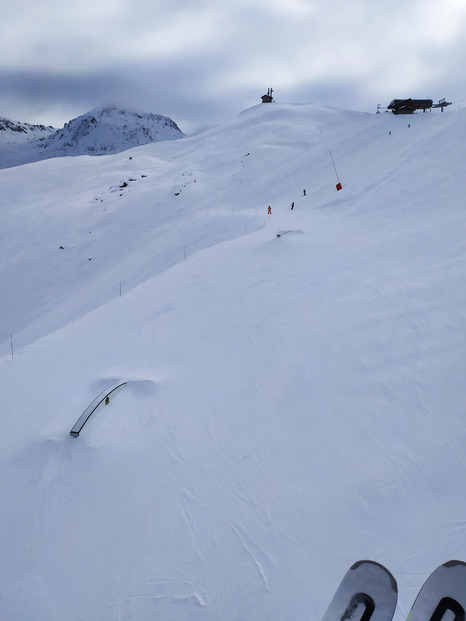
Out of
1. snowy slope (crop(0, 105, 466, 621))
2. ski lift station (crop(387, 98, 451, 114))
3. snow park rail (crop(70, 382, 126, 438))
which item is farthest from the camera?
ski lift station (crop(387, 98, 451, 114))

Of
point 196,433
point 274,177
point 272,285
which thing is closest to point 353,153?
point 274,177

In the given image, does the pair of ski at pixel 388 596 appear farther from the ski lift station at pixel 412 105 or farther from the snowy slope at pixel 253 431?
the ski lift station at pixel 412 105

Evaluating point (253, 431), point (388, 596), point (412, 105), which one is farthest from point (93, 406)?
point (412, 105)

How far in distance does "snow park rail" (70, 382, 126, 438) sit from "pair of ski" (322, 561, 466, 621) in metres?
4.26

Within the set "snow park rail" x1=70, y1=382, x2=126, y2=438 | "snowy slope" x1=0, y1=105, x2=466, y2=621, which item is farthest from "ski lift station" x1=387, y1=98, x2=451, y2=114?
"snow park rail" x1=70, y1=382, x2=126, y2=438

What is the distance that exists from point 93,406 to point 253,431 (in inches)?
107

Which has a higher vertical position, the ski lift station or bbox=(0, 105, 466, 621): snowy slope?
the ski lift station

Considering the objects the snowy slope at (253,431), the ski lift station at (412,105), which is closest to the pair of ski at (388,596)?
the snowy slope at (253,431)

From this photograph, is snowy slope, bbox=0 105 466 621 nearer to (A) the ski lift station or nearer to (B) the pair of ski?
(B) the pair of ski

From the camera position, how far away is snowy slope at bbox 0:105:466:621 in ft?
13.4

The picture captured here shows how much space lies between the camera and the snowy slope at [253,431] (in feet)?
13.4

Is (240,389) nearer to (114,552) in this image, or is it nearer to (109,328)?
(114,552)

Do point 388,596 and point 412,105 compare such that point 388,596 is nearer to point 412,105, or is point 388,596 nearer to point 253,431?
point 253,431

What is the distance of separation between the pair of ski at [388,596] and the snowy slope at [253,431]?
2.63 ft
